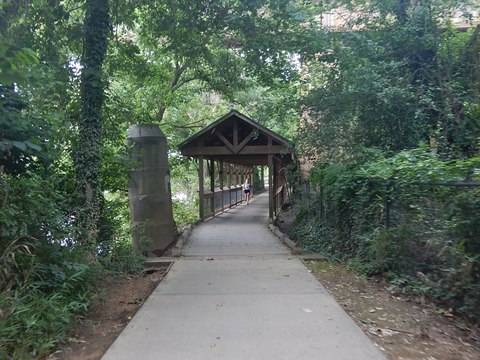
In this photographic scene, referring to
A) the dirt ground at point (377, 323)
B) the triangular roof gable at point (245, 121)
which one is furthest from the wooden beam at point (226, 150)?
the dirt ground at point (377, 323)

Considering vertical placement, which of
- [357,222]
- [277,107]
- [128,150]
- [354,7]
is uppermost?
[354,7]

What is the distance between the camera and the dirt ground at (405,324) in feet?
13.0

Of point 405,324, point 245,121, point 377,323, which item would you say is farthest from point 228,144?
point 405,324

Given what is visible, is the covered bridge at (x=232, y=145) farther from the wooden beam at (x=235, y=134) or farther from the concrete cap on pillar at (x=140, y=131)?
the concrete cap on pillar at (x=140, y=131)

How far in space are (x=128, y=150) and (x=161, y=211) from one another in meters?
1.82

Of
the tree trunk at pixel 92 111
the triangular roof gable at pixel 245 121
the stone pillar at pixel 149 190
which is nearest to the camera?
the tree trunk at pixel 92 111

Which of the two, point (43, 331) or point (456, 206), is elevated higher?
point (456, 206)

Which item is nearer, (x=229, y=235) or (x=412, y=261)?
(x=412, y=261)

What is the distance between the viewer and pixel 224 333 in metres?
4.32

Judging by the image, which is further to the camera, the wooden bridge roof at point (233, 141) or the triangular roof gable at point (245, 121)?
the wooden bridge roof at point (233, 141)

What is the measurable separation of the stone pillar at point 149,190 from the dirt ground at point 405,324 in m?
5.10

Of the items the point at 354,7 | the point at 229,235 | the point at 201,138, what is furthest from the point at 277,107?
the point at 201,138

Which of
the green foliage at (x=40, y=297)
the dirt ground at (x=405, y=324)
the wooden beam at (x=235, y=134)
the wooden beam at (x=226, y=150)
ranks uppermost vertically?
the wooden beam at (x=235, y=134)

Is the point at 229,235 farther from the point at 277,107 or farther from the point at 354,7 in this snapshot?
the point at 354,7
